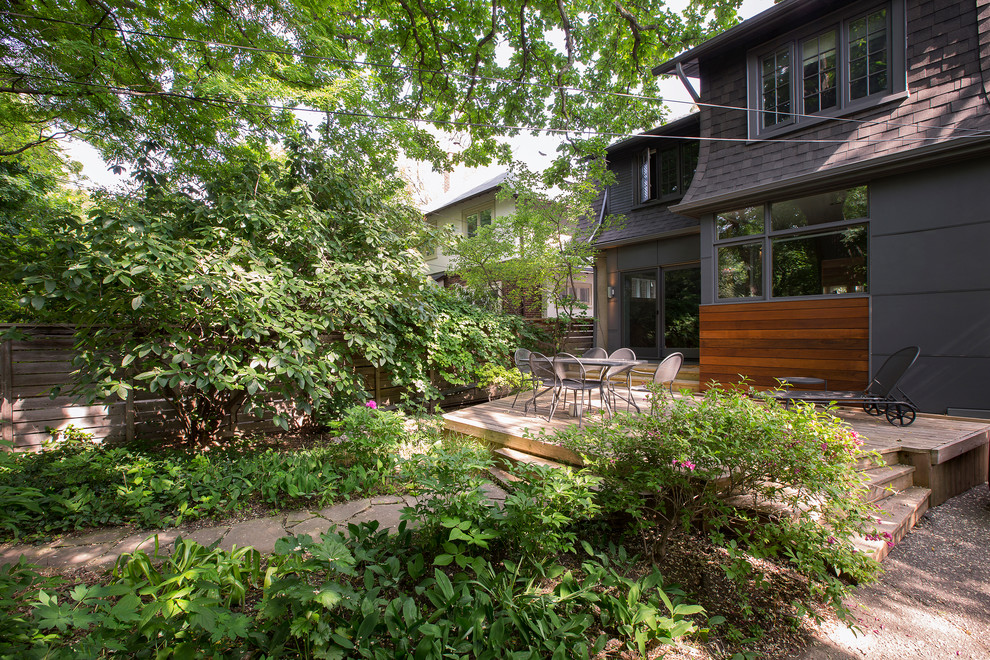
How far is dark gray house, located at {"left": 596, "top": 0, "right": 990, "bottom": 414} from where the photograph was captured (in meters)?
4.50

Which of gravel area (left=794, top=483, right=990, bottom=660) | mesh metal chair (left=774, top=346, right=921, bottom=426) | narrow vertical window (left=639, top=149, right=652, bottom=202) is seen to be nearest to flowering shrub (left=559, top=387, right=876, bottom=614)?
gravel area (left=794, top=483, right=990, bottom=660)

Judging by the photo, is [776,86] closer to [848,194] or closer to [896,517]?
[848,194]

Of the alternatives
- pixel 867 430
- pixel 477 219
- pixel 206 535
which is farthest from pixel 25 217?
pixel 477 219

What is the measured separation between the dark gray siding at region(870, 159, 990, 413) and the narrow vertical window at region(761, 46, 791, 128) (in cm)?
165

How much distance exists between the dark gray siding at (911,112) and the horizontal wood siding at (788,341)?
1.81 m

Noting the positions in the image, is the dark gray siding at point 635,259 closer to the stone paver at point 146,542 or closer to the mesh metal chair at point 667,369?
the mesh metal chair at point 667,369

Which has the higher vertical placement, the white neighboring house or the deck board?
the white neighboring house

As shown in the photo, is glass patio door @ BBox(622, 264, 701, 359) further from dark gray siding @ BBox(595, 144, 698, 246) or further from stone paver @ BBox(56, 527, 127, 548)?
stone paver @ BBox(56, 527, 127, 548)

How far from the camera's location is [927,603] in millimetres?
2273

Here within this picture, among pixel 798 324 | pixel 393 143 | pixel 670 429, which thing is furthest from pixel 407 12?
pixel 798 324

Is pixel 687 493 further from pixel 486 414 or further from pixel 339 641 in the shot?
pixel 486 414

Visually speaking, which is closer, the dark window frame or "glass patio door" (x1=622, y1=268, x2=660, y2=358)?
the dark window frame

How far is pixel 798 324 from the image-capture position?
5.56 metres

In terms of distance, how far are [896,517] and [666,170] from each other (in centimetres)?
789
